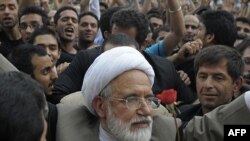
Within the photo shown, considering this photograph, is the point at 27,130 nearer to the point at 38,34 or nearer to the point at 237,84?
the point at 237,84

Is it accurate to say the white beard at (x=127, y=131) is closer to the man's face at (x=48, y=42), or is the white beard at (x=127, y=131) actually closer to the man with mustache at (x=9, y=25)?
the man's face at (x=48, y=42)

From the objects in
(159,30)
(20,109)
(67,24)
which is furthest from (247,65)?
(20,109)

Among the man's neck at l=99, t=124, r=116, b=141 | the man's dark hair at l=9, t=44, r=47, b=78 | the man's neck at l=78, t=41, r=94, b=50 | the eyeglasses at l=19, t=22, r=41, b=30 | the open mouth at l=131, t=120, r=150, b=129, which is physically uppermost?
the open mouth at l=131, t=120, r=150, b=129

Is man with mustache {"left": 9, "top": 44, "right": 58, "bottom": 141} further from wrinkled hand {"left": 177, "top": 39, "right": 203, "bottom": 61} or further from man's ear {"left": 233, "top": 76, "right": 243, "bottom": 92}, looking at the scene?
man's ear {"left": 233, "top": 76, "right": 243, "bottom": 92}

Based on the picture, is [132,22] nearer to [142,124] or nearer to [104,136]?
[104,136]

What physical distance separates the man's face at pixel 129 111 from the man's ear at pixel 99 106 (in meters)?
0.04

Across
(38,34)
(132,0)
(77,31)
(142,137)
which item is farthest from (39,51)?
(132,0)

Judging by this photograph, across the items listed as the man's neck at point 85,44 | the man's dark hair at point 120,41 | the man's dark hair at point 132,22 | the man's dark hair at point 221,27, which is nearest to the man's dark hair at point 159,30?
the man's neck at point 85,44

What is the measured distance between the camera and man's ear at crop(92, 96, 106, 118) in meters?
2.68

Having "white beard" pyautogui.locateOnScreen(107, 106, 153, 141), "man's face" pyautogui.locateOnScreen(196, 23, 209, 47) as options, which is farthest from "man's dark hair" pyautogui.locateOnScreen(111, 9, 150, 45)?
"white beard" pyautogui.locateOnScreen(107, 106, 153, 141)

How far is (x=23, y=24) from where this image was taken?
5.83 metres

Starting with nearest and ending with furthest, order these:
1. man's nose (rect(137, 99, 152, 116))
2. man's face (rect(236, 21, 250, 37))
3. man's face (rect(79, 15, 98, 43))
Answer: man's nose (rect(137, 99, 152, 116)) < man's face (rect(79, 15, 98, 43)) < man's face (rect(236, 21, 250, 37))

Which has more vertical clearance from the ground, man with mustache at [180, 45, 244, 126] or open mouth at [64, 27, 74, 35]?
man with mustache at [180, 45, 244, 126]

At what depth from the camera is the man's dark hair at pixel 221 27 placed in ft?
15.2
